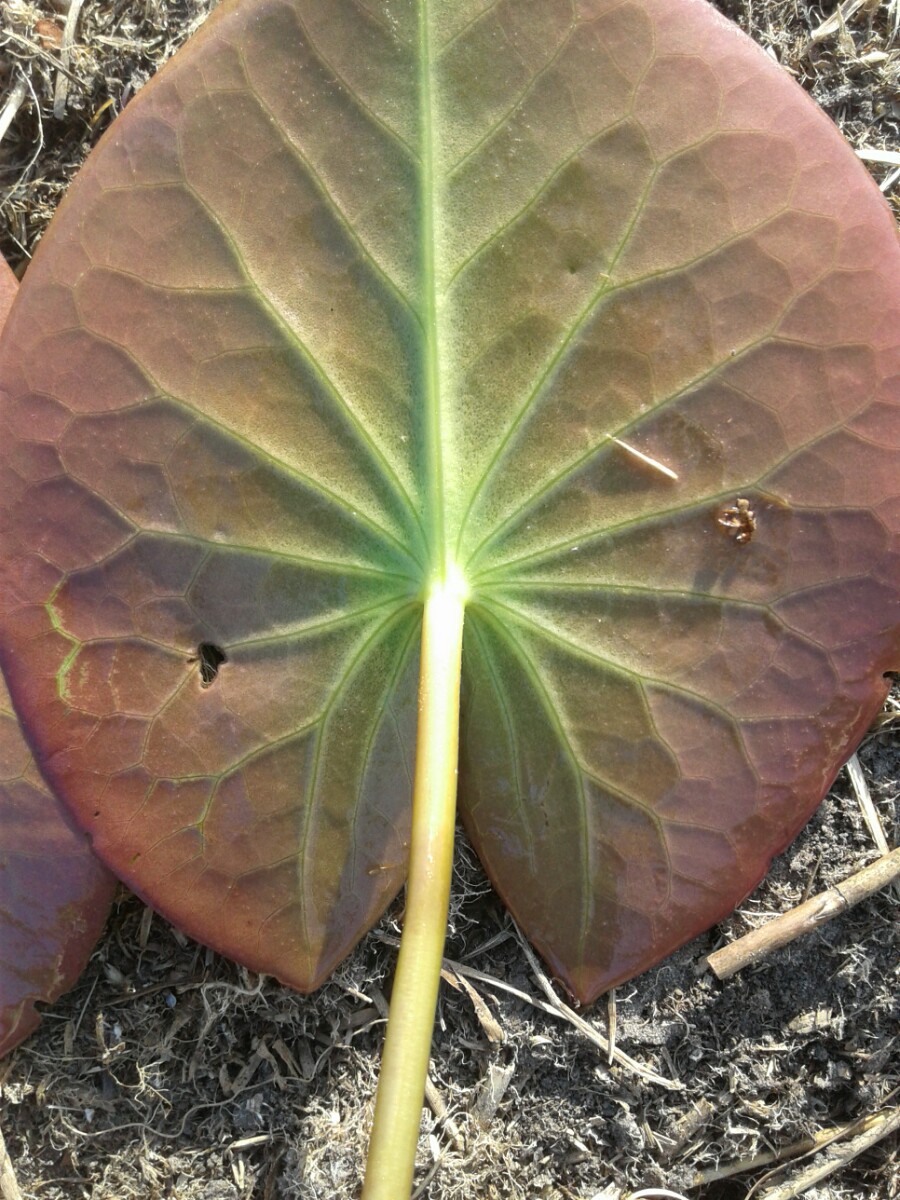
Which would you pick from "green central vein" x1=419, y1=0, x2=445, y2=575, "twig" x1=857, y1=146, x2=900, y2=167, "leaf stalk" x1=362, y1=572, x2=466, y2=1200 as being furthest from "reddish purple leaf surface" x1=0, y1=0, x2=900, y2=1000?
"twig" x1=857, y1=146, x2=900, y2=167

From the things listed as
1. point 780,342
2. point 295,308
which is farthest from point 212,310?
point 780,342

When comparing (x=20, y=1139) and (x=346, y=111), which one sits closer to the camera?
(x=346, y=111)

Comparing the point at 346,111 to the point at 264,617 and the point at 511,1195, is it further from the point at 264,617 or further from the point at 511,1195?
the point at 511,1195

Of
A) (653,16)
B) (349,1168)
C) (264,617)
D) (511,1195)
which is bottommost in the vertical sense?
(349,1168)

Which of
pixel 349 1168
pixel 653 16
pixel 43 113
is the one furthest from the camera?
pixel 43 113

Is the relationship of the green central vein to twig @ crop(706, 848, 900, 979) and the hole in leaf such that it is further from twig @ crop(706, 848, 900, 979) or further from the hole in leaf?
twig @ crop(706, 848, 900, 979)

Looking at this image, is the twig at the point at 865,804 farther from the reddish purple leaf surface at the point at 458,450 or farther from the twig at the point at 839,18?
the twig at the point at 839,18

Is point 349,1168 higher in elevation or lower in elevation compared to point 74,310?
lower
